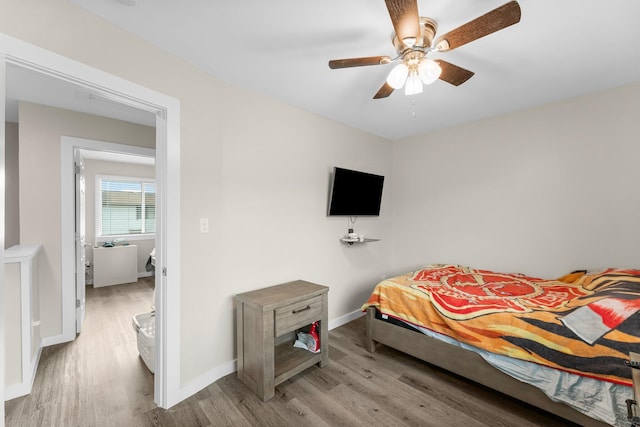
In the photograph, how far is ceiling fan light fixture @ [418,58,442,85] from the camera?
1446 mm

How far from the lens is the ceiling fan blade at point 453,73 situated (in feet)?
5.27

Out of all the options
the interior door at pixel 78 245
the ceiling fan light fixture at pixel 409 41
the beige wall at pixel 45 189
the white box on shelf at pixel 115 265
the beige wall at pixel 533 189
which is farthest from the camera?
the white box on shelf at pixel 115 265

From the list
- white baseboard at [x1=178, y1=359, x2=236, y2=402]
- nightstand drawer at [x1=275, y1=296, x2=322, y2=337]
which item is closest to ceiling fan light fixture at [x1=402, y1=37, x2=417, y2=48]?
nightstand drawer at [x1=275, y1=296, x2=322, y2=337]

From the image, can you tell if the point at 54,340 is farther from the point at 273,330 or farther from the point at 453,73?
the point at 453,73

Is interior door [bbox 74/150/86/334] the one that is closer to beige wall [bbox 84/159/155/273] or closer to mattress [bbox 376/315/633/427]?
beige wall [bbox 84/159/155/273]

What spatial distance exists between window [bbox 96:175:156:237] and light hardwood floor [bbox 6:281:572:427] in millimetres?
3628

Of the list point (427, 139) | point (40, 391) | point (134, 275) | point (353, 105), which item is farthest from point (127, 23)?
point (134, 275)

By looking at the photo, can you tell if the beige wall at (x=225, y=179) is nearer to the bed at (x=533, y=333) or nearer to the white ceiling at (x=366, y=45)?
the white ceiling at (x=366, y=45)

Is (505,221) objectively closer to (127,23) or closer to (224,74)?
(224,74)

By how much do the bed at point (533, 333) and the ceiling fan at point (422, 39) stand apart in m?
1.69

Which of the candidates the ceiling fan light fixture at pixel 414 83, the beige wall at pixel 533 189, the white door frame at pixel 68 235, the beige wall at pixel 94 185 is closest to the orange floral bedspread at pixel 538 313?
the beige wall at pixel 533 189

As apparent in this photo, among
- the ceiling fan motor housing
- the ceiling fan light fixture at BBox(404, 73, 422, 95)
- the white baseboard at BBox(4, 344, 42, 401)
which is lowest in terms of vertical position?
the white baseboard at BBox(4, 344, 42, 401)

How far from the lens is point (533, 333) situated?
1.71 metres

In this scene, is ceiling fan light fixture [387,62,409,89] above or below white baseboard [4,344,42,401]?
above
